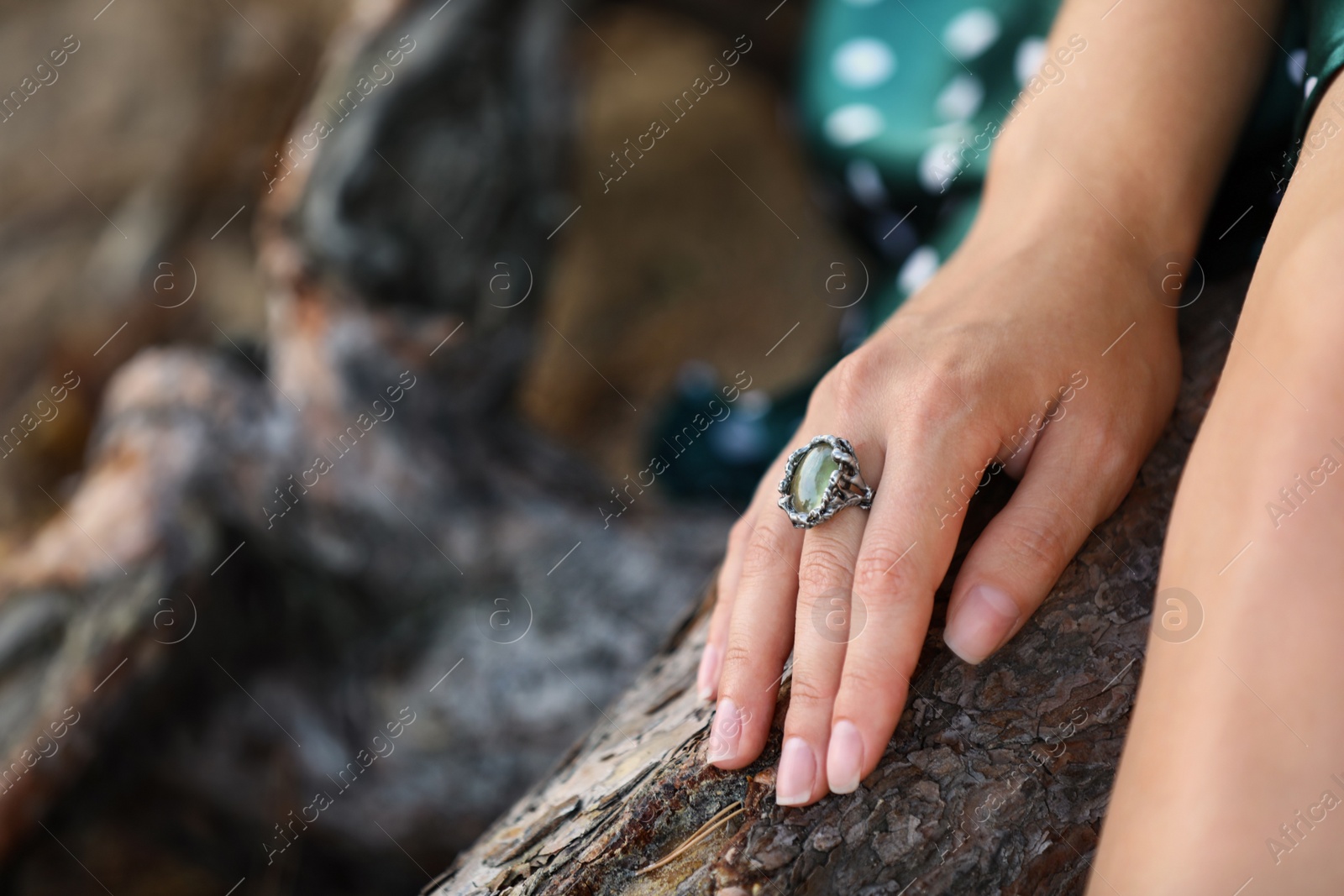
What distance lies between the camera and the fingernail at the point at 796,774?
689 millimetres

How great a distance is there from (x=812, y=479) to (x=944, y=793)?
0.91 ft

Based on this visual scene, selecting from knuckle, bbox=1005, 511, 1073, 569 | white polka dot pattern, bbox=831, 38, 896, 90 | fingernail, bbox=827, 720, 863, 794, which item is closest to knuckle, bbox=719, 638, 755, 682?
fingernail, bbox=827, 720, 863, 794

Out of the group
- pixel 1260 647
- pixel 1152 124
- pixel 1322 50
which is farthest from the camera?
pixel 1152 124

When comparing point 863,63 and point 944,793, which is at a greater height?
point 863,63

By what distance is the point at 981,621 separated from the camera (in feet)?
2.38

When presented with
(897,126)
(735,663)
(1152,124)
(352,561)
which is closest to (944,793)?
(735,663)

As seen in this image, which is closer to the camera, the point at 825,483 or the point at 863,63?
the point at 825,483

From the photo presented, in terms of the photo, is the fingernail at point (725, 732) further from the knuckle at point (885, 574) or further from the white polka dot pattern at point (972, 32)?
the white polka dot pattern at point (972, 32)

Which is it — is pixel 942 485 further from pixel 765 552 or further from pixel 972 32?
pixel 972 32

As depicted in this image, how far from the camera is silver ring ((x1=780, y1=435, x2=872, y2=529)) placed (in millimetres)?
765

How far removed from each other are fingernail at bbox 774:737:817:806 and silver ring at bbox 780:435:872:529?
0.63ft

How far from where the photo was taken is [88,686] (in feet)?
4.15

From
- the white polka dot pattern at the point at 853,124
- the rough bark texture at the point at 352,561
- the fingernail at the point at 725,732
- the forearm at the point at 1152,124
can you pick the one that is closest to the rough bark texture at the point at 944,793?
the fingernail at the point at 725,732

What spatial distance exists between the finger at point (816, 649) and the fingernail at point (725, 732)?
4 cm
